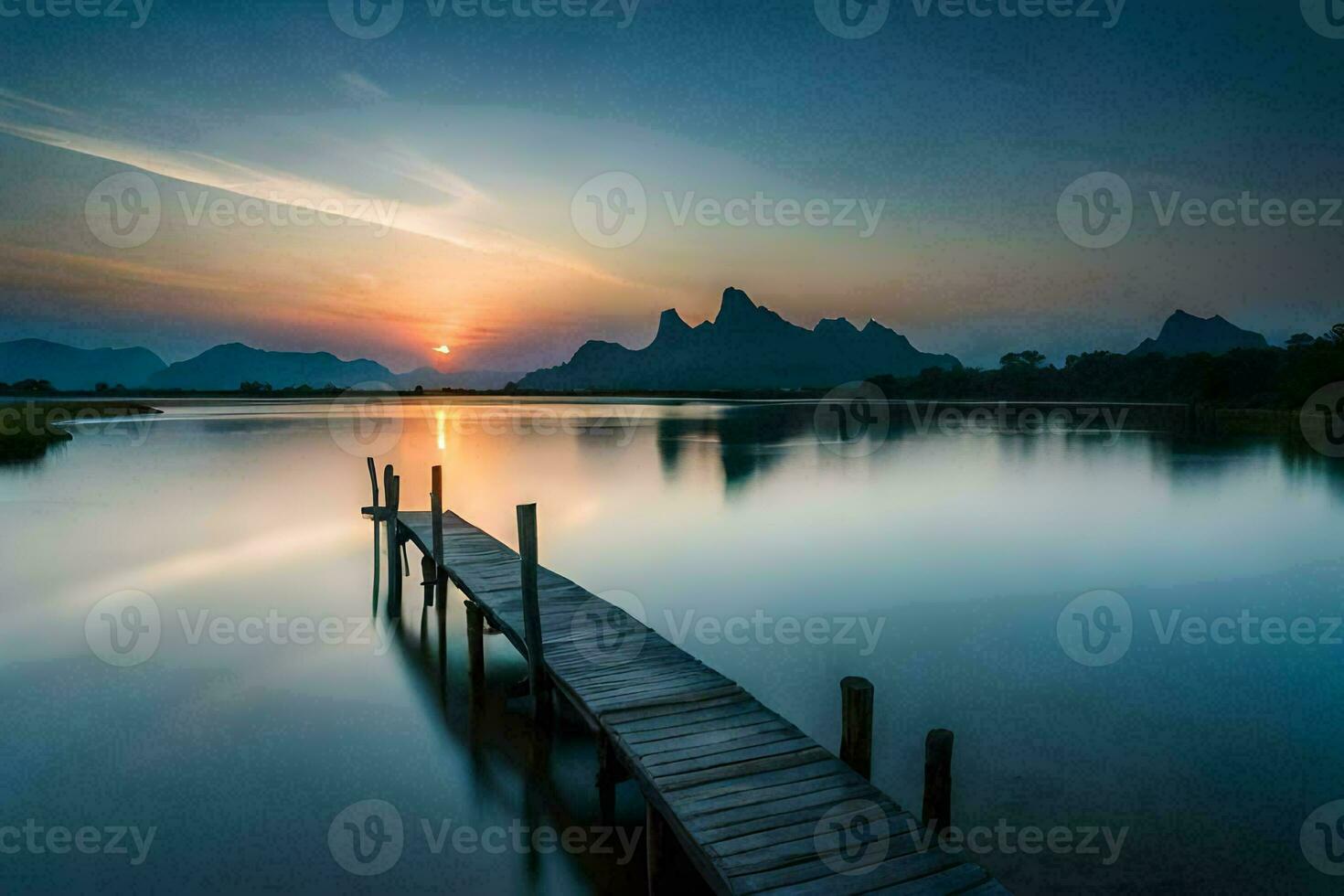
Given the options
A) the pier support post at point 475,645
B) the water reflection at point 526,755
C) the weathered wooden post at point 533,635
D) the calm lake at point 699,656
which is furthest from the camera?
the pier support post at point 475,645

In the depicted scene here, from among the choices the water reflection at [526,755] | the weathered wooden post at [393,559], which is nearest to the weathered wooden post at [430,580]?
the weathered wooden post at [393,559]

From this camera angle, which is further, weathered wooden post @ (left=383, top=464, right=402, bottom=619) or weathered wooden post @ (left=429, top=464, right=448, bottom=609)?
weathered wooden post @ (left=383, top=464, right=402, bottom=619)

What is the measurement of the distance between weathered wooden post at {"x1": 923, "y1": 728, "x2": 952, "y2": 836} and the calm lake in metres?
1.58

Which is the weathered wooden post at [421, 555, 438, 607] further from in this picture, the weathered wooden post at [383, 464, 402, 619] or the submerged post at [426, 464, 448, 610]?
the weathered wooden post at [383, 464, 402, 619]

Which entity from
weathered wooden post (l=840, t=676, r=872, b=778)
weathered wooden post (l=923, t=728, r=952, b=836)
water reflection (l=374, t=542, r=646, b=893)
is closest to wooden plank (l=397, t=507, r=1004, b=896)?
weathered wooden post (l=840, t=676, r=872, b=778)

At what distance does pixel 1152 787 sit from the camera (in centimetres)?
855

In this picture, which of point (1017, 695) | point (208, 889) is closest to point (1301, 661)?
point (1017, 695)

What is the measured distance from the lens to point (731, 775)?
639 centimetres

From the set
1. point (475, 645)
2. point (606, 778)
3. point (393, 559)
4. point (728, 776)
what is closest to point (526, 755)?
Result: point (606, 778)

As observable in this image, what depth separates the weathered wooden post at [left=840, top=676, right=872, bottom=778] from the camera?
21.2 ft

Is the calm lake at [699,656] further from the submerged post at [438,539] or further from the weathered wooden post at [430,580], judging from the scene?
the submerged post at [438,539]

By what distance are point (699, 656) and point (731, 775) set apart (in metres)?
6.77

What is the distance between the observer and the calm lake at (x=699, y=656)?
7695 millimetres

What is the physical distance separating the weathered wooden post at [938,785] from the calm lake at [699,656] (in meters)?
1.58
